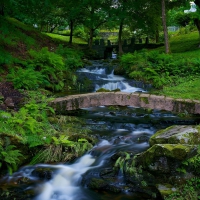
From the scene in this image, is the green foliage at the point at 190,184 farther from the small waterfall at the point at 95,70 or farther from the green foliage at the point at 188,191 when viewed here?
the small waterfall at the point at 95,70

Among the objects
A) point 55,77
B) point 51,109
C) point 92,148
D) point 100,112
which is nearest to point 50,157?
point 92,148

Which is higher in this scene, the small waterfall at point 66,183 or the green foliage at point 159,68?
the green foliage at point 159,68

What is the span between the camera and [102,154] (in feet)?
24.7

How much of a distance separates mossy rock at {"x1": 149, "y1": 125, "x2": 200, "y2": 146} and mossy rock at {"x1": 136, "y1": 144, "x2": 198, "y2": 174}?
0.38 metres

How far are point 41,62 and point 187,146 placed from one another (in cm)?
1047

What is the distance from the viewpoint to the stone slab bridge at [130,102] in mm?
9742

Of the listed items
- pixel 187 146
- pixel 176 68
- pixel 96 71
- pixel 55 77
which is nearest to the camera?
pixel 187 146

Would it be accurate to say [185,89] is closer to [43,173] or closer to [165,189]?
[165,189]

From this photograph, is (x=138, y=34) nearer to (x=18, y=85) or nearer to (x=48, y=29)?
(x=48, y=29)

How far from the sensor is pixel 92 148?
309 inches

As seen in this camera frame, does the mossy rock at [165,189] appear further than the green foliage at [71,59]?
No

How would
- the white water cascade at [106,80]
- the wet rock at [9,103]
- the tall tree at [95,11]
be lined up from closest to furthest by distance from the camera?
1. the wet rock at [9,103]
2. the white water cascade at [106,80]
3. the tall tree at [95,11]

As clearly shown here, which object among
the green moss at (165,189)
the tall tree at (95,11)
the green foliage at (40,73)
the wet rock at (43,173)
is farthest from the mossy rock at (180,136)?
the tall tree at (95,11)

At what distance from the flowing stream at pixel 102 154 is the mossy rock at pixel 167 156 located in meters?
0.68
